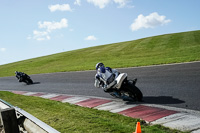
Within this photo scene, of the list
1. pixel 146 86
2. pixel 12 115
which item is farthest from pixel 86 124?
pixel 146 86

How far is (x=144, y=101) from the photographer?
7695 mm

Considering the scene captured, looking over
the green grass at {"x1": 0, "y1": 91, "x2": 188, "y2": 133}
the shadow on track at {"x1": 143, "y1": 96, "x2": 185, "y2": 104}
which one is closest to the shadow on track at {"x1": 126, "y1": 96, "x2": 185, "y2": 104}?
the shadow on track at {"x1": 143, "y1": 96, "x2": 185, "y2": 104}

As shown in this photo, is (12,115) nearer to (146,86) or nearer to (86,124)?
(86,124)


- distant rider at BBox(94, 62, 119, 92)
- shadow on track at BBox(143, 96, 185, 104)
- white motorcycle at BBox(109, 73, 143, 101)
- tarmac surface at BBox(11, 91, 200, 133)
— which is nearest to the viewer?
tarmac surface at BBox(11, 91, 200, 133)

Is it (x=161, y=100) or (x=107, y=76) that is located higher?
(x=107, y=76)

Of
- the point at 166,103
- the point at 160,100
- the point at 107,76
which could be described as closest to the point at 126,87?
the point at 107,76

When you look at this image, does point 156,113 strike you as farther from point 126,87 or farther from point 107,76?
point 107,76

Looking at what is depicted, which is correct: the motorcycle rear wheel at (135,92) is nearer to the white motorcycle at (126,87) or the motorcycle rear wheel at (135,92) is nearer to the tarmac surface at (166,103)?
the white motorcycle at (126,87)

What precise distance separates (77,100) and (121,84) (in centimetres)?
263

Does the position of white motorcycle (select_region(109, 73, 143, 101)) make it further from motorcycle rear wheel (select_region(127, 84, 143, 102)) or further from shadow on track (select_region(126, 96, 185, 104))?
shadow on track (select_region(126, 96, 185, 104))

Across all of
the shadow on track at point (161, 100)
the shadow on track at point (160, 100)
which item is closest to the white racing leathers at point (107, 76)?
the shadow on track at point (160, 100)

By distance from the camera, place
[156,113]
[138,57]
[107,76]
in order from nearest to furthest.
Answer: [156,113]
[107,76]
[138,57]

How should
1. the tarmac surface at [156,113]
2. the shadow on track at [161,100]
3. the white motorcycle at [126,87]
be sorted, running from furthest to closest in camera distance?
the white motorcycle at [126,87] → the shadow on track at [161,100] → the tarmac surface at [156,113]

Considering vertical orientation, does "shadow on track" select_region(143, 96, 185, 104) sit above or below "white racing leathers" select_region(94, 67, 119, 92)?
below
